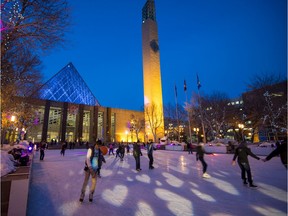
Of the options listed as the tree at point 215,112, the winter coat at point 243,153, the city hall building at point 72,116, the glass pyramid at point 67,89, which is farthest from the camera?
the glass pyramid at point 67,89

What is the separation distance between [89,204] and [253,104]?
29.0 m

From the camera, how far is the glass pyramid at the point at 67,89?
5408cm

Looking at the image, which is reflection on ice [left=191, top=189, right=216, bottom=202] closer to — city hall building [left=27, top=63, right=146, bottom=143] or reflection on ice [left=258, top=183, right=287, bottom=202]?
reflection on ice [left=258, top=183, right=287, bottom=202]

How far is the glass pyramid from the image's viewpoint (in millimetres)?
54078

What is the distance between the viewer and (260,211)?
148 inches

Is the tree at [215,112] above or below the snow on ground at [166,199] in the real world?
above

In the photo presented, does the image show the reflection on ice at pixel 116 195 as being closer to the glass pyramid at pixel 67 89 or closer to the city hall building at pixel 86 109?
the city hall building at pixel 86 109

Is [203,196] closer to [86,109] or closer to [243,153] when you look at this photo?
[243,153]

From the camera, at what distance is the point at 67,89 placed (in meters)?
59.3

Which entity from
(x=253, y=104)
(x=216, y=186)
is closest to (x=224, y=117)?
(x=253, y=104)

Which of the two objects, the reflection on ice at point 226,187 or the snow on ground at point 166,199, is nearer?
the snow on ground at point 166,199

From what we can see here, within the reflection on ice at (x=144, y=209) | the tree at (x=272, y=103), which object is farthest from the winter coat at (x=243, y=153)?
Answer: the tree at (x=272, y=103)

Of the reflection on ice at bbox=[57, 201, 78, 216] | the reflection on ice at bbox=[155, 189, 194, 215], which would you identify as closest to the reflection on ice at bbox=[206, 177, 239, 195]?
the reflection on ice at bbox=[155, 189, 194, 215]

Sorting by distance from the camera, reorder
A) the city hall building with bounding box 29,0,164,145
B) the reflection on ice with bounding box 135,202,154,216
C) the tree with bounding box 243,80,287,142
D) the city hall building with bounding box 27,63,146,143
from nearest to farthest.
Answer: the reflection on ice with bounding box 135,202,154,216, the tree with bounding box 243,80,287,142, the city hall building with bounding box 27,63,146,143, the city hall building with bounding box 29,0,164,145
